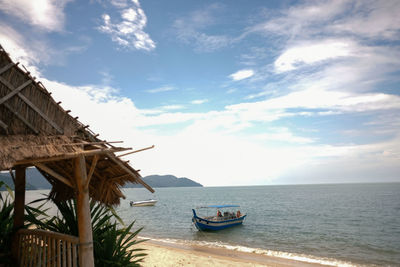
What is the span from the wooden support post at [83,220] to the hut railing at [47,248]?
0.36 ft

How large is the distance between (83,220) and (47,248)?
102cm

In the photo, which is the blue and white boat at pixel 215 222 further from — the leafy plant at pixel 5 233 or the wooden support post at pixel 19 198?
the wooden support post at pixel 19 198

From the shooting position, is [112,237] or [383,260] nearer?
[112,237]

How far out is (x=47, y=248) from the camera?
4.53 metres

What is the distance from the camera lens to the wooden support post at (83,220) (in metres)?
4.10

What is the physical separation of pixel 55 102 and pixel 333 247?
2142cm

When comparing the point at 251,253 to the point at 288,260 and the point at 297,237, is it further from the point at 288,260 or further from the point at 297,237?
the point at 297,237

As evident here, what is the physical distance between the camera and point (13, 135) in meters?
3.98

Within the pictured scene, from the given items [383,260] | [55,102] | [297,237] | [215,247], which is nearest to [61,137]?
[55,102]

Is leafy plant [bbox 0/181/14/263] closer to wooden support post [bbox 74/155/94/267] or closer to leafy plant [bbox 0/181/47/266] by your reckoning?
leafy plant [bbox 0/181/47/266]

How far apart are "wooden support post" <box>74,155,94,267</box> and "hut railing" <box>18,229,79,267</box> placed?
108mm

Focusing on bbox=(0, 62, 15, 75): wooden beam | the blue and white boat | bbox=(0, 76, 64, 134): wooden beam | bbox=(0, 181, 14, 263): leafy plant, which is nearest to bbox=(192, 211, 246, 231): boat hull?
the blue and white boat

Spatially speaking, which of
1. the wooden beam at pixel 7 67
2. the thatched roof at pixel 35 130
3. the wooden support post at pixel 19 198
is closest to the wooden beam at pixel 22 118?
the thatched roof at pixel 35 130

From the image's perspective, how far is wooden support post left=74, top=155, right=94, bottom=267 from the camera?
13.4 feet
